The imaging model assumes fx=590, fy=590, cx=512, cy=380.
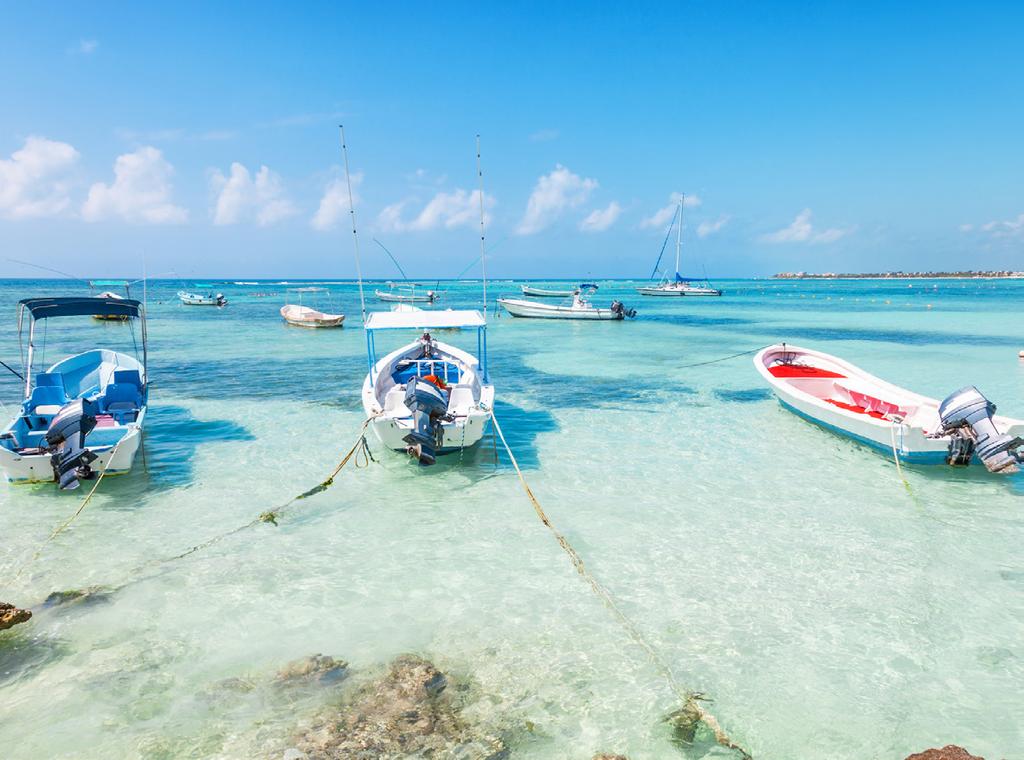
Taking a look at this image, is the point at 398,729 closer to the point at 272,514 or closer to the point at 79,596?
the point at 79,596

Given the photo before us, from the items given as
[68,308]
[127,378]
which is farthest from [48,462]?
[68,308]

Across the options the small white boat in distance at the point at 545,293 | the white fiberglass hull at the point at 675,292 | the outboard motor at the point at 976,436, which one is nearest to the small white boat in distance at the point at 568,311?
the small white boat in distance at the point at 545,293

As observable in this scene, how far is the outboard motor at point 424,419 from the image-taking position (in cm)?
1005

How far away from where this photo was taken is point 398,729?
4.84 metres

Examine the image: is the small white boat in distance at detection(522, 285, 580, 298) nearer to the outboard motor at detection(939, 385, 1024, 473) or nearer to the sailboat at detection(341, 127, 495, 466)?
the sailboat at detection(341, 127, 495, 466)

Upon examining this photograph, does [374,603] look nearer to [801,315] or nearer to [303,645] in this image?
[303,645]

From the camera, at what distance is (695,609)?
6.74 meters

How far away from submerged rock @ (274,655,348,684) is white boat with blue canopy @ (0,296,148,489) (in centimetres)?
613

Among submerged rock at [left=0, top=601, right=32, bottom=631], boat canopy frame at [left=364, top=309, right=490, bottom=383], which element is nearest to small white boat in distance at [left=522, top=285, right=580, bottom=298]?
boat canopy frame at [left=364, top=309, right=490, bottom=383]

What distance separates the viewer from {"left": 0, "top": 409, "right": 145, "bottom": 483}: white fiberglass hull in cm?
932

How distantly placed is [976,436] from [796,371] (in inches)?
254

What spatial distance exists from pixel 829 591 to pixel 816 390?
31.6 ft

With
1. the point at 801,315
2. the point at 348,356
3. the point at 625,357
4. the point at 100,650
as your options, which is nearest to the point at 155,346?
the point at 348,356

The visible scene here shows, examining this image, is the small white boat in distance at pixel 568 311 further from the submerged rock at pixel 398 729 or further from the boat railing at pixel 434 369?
the submerged rock at pixel 398 729
